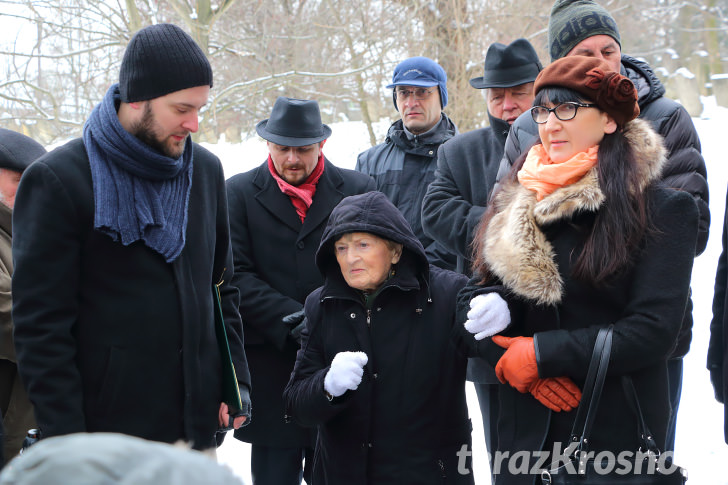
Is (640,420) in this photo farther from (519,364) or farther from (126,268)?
(126,268)

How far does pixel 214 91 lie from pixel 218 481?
10.3 m

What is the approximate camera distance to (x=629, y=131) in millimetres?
2361

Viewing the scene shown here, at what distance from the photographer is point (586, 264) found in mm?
2215

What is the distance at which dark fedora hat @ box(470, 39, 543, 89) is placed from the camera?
12.1 ft

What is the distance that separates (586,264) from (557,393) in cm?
39

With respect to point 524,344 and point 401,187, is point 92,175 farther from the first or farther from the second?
point 401,187

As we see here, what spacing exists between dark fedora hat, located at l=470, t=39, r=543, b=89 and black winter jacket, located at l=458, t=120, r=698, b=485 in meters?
1.35

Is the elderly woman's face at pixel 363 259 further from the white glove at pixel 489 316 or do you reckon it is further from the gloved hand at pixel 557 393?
the gloved hand at pixel 557 393

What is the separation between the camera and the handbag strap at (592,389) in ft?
7.16

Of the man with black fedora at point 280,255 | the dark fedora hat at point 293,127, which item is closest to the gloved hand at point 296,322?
the man with black fedora at point 280,255

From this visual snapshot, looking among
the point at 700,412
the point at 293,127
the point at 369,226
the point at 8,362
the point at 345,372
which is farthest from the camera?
the point at 700,412

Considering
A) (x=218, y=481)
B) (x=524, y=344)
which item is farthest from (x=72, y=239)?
(x=218, y=481)

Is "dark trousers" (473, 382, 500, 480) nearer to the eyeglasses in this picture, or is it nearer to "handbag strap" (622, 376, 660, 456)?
"handbag strap" (622, 376, 660, 456)

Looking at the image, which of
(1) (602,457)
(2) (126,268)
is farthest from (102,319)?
(1) (602,457)
